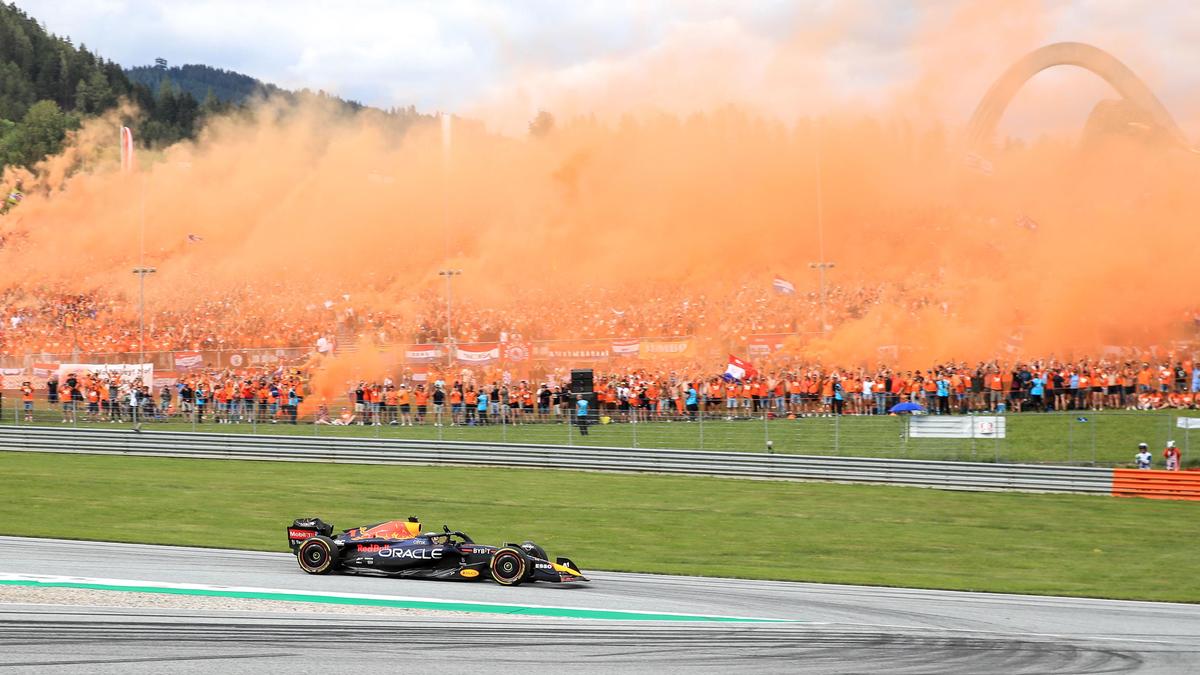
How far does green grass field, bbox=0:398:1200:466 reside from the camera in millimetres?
28797

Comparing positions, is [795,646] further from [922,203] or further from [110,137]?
[110,137]

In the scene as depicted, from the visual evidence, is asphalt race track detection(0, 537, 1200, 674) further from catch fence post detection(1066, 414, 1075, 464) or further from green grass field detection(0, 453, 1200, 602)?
catch fence post detection(1066, 414, 1075, 464)

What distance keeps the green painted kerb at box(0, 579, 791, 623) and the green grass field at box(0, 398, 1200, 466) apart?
16.0m

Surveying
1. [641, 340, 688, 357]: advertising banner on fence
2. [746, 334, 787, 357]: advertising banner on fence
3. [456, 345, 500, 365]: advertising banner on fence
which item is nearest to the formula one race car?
[641, 340, 688, 357]: advertising banner on fence

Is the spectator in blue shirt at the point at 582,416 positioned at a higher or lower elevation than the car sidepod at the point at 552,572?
higher

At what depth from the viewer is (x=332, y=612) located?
46.8 feet

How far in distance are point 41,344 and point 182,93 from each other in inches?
3374

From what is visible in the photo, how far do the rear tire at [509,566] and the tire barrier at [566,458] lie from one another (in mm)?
14231

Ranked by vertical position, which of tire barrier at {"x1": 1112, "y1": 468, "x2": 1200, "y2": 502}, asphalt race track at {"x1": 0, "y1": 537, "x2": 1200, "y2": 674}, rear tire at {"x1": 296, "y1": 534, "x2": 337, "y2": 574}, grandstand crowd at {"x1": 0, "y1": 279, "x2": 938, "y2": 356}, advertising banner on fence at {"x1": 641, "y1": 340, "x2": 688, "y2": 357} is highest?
grandstand crowd at {"x1": 0, "y1": 279, "x2": 938, "y2": 356}

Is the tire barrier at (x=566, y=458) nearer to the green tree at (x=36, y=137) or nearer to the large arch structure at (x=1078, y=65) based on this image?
the large arch structure at (x=1078, y=65)

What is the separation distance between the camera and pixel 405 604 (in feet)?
49.5

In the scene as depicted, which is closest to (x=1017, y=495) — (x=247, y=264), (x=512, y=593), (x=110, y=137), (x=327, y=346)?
(x=512, y=593)

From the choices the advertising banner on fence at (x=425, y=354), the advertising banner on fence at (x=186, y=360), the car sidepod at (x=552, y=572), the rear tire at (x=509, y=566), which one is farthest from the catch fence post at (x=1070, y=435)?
the advertising banner on fence at (x=186, y=360)

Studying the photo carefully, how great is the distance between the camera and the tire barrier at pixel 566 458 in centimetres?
2848
